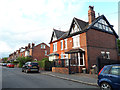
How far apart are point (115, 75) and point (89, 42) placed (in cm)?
1220

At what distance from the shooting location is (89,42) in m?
17.9

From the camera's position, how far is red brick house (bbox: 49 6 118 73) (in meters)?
17.3

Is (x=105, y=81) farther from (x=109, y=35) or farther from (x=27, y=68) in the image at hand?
(x=109, y=35)

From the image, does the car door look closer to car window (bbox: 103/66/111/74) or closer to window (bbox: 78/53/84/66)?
car window (bbox: 103/66/111/74)

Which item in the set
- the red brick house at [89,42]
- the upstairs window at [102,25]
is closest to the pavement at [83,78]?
the red brick house at [89,42]

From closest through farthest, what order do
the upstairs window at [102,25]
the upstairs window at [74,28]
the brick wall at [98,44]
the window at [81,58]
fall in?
the window at [81,58], the brick wall at [98,44], the upstairs window at [102,25], the upstairs window at [74,28]

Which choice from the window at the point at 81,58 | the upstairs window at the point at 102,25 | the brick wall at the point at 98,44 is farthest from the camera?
the upstairs window at the point at 102,25

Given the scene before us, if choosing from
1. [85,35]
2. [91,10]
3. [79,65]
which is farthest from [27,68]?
[91,10]

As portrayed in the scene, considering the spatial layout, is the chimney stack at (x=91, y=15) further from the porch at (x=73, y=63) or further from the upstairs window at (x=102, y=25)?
the porch at (x=73, y=63)

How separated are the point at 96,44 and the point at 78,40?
10.5ft

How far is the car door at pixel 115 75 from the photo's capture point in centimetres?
576

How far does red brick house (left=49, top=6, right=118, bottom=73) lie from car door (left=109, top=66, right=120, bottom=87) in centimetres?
976

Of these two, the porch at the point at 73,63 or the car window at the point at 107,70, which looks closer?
the car window at the point at 107,70

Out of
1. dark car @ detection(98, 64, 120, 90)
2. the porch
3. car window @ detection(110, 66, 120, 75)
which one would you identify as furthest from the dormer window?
car window @ detection(110, 66, 120, 75)
